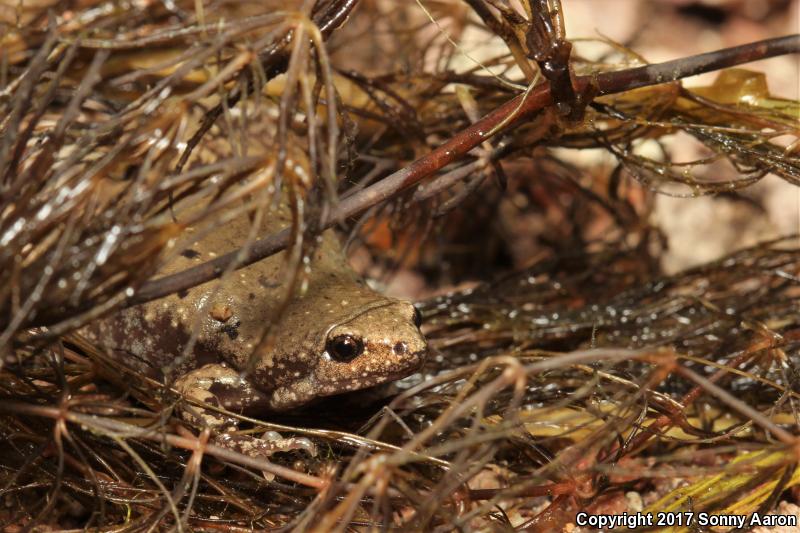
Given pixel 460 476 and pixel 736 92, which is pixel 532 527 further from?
pixel 736 92

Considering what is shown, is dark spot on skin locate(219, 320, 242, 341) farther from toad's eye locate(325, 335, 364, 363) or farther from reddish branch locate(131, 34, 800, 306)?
reddish branch locate(131, 34, 800, 306)

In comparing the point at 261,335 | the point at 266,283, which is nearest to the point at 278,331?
the point at 261,335

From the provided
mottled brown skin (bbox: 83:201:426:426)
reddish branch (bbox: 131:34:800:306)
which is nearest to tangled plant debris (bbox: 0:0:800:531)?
reddish branch (bbox: 131:34:800:306)

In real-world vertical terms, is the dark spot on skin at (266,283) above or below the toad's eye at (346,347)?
above

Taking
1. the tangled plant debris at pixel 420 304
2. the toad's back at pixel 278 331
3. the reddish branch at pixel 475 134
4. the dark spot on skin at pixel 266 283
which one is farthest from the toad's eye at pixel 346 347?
the reddish branch at pixel 475 134

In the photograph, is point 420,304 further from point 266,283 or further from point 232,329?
point 232,329

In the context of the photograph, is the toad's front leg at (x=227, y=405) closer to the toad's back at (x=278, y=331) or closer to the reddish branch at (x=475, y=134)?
the toad's back at (x=278, y=331)

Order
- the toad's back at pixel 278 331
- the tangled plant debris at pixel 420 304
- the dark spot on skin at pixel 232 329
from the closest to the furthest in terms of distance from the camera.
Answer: the tangled plant debris at pixel 420 304, the toad's back at pixel 278 331, the dark spot on skin at pixel 232 329
